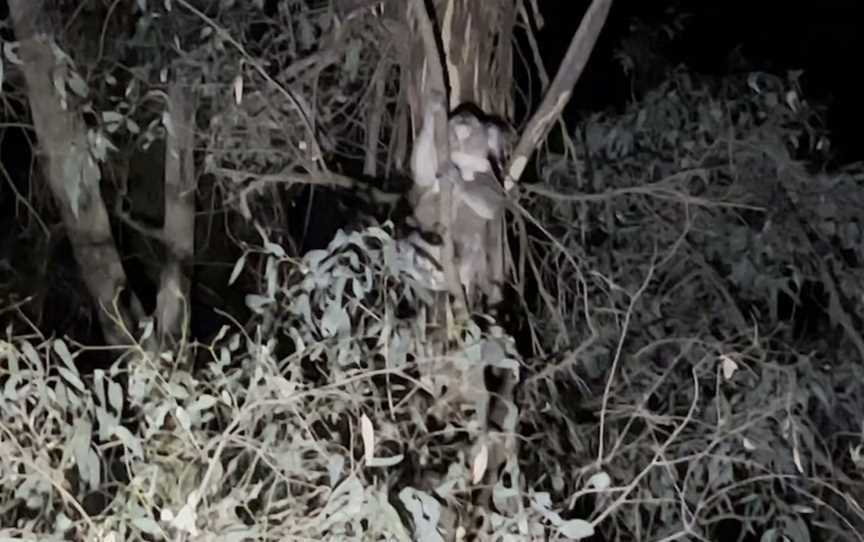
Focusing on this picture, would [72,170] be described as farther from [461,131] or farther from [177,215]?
[461,131]

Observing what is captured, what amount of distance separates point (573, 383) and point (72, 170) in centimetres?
106

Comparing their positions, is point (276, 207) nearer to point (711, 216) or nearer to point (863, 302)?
point (711, 216)

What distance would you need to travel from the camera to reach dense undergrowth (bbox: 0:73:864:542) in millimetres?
2016

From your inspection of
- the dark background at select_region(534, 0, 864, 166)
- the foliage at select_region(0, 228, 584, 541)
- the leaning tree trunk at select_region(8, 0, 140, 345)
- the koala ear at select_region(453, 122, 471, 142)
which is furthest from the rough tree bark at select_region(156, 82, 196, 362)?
the dark background at select_region(534, 0, 864, 166)

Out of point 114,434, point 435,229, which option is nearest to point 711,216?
point 435,229

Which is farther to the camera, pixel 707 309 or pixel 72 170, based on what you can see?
pixel 707 309

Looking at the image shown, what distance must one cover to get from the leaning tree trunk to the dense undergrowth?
0.23 metres

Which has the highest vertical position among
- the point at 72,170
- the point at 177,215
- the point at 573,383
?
the point at 72,170

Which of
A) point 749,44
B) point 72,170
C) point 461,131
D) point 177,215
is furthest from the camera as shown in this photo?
point 749,44

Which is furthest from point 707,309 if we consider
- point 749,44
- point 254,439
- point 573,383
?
point 749,44

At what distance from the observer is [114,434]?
2.01 meters

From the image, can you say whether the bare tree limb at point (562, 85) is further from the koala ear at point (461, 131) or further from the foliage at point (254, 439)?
the foliage at point (254, 439)

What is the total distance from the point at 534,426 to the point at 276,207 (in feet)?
2.58

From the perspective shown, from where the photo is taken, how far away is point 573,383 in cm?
273
